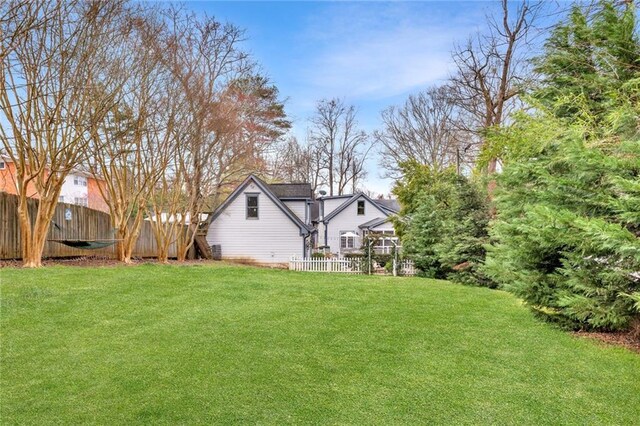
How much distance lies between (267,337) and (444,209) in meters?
9.23

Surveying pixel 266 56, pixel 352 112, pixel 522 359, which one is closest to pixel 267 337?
pixel 522 359

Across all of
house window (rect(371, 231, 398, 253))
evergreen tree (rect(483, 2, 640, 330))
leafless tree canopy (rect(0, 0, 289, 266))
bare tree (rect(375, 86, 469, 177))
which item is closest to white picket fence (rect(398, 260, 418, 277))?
house window (rect(371, 231, 398, 253))

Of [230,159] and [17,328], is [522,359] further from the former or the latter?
[230,159]

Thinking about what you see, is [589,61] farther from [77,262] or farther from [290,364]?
[77,262]

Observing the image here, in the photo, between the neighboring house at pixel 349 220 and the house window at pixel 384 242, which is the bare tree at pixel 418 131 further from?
the house window at pixel 384 242

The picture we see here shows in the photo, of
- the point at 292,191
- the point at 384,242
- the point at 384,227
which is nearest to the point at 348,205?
the point at 384,227

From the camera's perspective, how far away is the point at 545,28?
18.6 ft

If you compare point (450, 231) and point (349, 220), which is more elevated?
point (349, 220)

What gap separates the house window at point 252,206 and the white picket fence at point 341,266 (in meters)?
4.78

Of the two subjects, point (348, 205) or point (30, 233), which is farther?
point (348, 205)

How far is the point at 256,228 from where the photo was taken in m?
19.5

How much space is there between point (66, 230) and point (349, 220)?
1689cm

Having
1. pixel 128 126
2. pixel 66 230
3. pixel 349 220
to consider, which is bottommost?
pixel 66 230

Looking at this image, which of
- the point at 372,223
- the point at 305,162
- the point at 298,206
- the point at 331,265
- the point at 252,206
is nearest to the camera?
the point at 331,265
